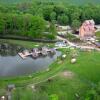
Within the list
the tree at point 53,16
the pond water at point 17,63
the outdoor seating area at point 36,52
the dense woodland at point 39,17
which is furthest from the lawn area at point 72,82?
the tree at point 53,16

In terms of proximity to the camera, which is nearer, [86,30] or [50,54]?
[50,54]

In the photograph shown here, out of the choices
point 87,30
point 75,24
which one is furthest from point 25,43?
point 75,24

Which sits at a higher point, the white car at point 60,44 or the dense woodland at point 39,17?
the dense woodland at point 39,17

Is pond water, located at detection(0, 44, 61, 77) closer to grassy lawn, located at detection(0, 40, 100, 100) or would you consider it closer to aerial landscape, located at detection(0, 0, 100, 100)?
aerial landscape, located at detection(0, 0, 100, 100)

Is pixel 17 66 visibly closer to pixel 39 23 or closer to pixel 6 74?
pixel 6 74

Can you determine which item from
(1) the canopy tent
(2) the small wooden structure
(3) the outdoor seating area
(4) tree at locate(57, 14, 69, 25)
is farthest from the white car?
(4) tree at locate(57, 14, 69, 25)

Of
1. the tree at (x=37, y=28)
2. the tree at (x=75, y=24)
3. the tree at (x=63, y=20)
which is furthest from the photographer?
the tree at (x=63, y=20)

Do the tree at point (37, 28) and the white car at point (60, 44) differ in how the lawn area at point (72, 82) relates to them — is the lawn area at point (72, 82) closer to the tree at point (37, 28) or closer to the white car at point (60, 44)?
the white car at point (60, 44)

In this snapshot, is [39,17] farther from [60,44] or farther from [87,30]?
[87,30]

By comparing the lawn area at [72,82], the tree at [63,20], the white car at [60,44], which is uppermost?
the tree at [63,20]
